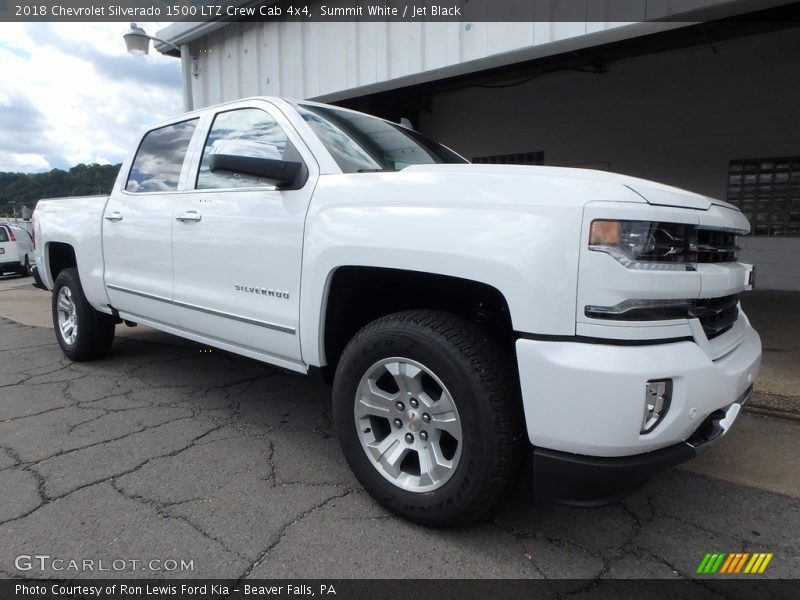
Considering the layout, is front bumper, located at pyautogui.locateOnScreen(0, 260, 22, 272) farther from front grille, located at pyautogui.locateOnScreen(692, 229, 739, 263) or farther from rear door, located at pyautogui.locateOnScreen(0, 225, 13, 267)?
front grille, located at pyautogui.locateOnScreen(692, 229, 739, 263)

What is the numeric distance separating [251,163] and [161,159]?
177 cm

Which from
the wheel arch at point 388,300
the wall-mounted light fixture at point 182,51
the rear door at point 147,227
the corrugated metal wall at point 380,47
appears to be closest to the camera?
the wheel arch at point 388,300

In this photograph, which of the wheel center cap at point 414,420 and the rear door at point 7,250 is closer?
the wheel center cap at point 414,420

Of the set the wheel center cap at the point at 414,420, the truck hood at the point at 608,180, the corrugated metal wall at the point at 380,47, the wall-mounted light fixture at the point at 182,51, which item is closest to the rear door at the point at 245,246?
the wheel center cap at the point at 414,420

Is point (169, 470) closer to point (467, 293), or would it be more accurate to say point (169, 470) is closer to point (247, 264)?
point (247, 264)

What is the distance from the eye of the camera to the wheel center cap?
7.27 feet

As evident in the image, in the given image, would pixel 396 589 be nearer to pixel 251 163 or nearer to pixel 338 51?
pixel 251 163

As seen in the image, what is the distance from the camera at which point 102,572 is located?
1.99 m

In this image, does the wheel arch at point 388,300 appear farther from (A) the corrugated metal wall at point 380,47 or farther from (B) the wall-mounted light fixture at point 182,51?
(B) the wall-mounted light fixture at point 182,51

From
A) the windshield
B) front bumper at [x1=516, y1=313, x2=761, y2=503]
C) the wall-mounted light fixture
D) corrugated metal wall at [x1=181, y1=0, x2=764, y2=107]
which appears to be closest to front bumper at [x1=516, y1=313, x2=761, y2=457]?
front bumper at [x1=516, y1=313, x2=761, y2=503]

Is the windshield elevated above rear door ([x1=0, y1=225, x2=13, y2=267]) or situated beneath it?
elevated above

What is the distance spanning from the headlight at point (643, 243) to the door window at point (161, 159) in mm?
2823

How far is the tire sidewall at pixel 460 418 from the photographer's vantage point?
1.96m

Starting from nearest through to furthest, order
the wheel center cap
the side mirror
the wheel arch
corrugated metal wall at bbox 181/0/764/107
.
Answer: the wheel center cap
the wheel arch
the side mirror
corrugated metal wall at bbox 181/0/764/107
